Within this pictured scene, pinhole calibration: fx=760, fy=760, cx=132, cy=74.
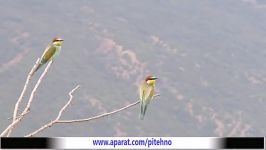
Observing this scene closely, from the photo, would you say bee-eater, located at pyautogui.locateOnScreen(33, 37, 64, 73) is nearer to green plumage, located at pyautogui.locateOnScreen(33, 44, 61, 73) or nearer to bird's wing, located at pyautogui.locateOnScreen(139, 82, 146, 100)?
green plumage, located at pyautogui.locateOnScreen(33, 44, 61, 73)

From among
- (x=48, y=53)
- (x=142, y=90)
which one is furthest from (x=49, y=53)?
(x=142, y=90)

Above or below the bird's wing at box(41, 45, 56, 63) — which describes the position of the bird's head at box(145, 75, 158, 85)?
above

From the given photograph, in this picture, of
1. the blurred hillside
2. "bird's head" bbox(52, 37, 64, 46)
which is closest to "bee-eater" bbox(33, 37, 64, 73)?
"bird's head" bbox(52, 37, 64, 46)

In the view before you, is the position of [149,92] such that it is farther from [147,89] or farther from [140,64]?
[140,64]

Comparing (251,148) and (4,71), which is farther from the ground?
(251,148)

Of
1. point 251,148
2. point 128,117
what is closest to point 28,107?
point 251,148

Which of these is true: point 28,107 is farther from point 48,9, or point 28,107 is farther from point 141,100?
point 48,9

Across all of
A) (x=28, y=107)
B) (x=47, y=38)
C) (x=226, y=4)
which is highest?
(x=28, y=107)
